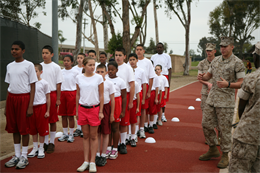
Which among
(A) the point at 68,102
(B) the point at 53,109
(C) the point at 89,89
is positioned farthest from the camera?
(A) the point at 68,102

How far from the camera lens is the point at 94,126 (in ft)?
14.9

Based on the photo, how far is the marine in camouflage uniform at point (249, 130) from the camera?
10.0 ft

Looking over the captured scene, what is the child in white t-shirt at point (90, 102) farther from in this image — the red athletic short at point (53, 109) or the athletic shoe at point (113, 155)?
the red athletic short at point (53, 109)

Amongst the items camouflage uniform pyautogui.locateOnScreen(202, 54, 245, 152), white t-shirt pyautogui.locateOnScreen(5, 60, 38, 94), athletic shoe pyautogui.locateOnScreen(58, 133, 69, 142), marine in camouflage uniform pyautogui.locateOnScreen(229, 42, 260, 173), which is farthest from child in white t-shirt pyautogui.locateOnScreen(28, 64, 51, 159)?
marine in camouflage uniform pyautogui.locateOnScreen(229, 42, 260, 173)

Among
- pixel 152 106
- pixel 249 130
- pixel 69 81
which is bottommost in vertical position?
pixel 152 106

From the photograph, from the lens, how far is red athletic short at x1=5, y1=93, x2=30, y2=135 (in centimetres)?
468

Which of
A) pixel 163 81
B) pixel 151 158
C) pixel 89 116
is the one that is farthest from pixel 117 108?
pixel 163 81

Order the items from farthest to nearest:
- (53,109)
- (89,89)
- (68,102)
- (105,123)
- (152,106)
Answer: (152,106) → (68,102) → (53,109) → (105,123) → (89,89)

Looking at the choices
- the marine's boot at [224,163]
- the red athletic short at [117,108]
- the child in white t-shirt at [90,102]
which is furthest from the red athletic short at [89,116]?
the marine's boot at [224,163]

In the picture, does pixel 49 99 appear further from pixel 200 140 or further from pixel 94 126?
pixel 200 140

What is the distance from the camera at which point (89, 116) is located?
4.46 meters

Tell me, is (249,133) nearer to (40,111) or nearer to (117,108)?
(117,108)

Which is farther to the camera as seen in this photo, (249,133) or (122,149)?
(122,149)

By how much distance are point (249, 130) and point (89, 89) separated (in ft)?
8.43
